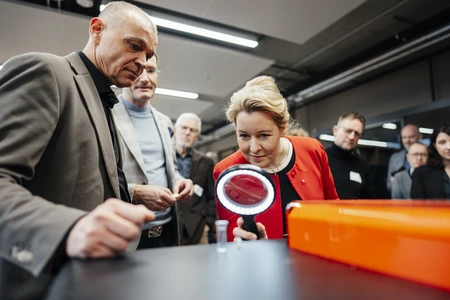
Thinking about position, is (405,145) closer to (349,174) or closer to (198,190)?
(349,174)

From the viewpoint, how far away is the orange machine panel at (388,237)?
0.42m

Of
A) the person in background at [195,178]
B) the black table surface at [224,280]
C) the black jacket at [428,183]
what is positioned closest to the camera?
the black table surface at [224,280]

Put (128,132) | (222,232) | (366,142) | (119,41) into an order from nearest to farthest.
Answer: (222,232) → (119,41) → (128,132) → (366,142)

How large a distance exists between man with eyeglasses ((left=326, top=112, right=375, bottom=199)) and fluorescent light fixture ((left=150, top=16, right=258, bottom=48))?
5.87ft

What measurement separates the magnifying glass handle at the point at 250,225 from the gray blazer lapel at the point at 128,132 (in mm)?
865

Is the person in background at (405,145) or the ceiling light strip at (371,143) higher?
the ceiling light strip at (371,143)

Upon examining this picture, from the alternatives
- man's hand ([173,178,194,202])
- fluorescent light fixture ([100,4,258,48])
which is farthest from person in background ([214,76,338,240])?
fluorescent light fixture ([100,4,258,48])

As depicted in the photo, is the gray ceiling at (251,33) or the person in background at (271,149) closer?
the person in background at (271,149)

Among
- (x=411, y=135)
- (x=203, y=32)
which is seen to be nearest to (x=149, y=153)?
(x=203, y=32)

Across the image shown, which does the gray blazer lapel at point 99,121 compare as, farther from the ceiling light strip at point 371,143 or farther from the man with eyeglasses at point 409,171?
the ceiling light strip at point 371,143

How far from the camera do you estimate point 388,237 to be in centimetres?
47

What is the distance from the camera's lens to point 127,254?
548mm

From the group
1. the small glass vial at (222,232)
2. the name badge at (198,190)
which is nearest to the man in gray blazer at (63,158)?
the small glass vial at (222,232)

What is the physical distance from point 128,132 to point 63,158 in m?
0.79
